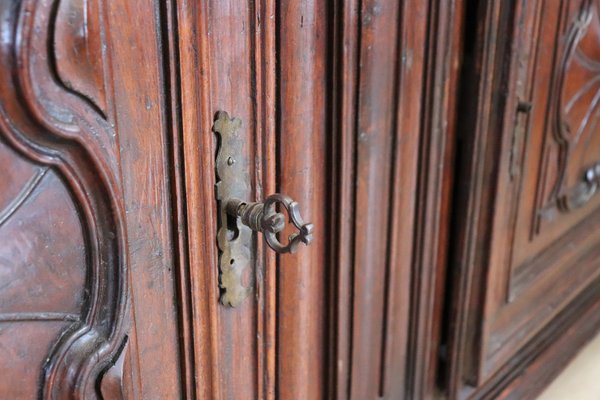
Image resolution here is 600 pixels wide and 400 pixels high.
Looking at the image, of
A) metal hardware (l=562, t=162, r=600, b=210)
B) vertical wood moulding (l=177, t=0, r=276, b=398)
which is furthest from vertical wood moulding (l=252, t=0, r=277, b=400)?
metal hardware (l=562, t=162, r=600, b=210)

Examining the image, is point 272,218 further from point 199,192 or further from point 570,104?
point 570,104

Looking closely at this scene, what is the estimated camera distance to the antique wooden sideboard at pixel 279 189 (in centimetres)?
36

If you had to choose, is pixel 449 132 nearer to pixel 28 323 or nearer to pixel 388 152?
pixel 388 152

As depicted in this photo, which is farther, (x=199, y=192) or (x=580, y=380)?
(x=580, y=380)

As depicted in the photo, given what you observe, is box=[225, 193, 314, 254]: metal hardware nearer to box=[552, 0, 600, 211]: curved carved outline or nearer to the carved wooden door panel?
the carved wooden door panel

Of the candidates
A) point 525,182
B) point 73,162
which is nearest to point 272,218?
point 73,162

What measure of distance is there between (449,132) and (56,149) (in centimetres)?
55

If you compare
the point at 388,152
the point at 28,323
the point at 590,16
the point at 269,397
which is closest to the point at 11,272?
the point at 28,323

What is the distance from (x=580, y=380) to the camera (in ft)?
3.69

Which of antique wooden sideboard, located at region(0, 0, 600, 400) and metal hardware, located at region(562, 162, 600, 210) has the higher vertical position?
antique wooden sideboard, located at region(0, 0, 600, 400)

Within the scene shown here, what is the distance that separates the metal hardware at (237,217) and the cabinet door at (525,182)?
410 millimetres

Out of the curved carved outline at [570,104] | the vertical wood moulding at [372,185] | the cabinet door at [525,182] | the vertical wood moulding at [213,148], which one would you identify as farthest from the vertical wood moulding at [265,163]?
the curved carved outline at [570,104]

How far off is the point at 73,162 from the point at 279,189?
8.6 inches

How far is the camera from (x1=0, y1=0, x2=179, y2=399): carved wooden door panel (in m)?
0.34
